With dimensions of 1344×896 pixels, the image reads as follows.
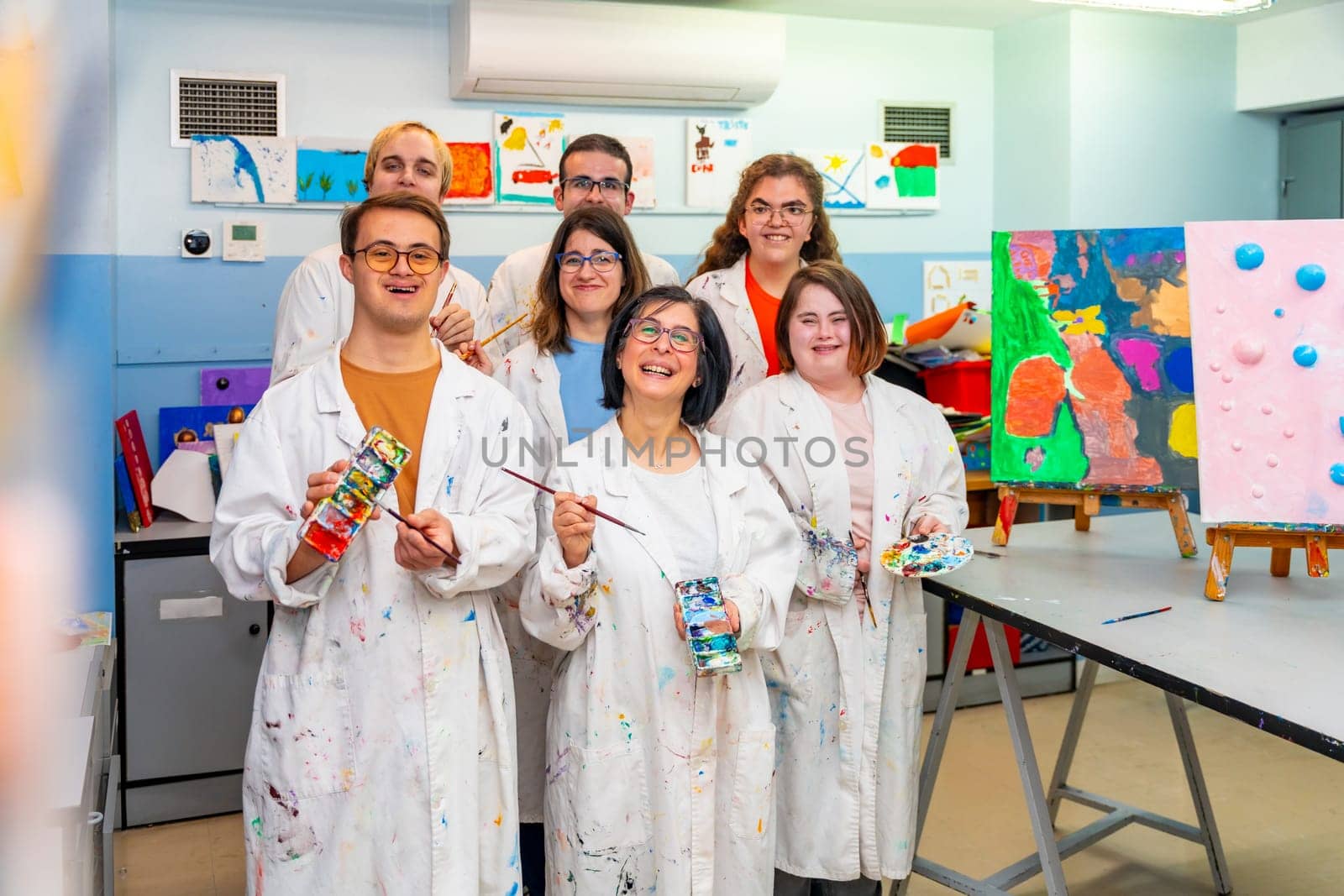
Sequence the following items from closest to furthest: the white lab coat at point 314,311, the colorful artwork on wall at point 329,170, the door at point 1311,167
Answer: the white lab coat at point 314,311
the colorful artwork on wall at point 329,170
the door at point 1311,167

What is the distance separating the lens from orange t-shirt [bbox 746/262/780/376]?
276cm

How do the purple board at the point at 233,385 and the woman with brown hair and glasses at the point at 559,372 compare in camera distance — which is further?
the purple board at the point at 233,385

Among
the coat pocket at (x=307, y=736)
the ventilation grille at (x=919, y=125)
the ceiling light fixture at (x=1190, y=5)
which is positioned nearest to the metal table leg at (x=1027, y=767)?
Answer: the coat pocket at (x=307, y=736)

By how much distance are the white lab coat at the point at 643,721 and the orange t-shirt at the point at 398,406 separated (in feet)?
0.91

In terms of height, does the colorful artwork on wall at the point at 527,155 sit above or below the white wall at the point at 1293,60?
below

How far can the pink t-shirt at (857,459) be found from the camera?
243 centimetres

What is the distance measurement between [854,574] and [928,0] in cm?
291

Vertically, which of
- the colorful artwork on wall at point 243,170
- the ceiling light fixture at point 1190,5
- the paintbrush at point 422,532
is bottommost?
the paintbrush at point 422,532

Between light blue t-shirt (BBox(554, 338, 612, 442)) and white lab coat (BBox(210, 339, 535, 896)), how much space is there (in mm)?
502

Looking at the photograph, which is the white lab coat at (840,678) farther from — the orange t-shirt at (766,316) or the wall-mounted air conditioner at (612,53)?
the wall-mounted air conditioner at (612,53)

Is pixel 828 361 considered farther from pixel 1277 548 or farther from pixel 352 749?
pixel 352 749

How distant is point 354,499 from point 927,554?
1.15 meters

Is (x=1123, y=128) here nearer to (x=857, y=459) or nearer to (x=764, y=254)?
(x=764, y=254)

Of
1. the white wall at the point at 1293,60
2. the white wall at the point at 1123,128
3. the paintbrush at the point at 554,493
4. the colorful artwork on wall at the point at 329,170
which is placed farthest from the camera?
the white wall at the point at 1123,128
